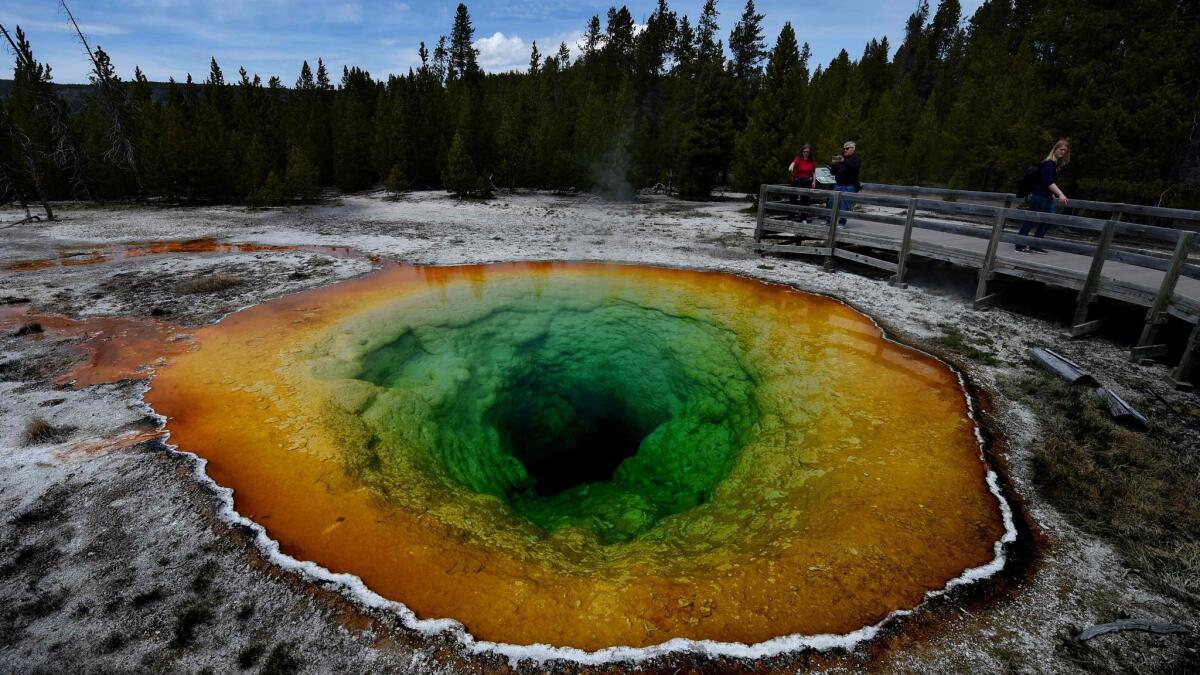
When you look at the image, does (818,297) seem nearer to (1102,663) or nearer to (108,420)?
(1102,663)

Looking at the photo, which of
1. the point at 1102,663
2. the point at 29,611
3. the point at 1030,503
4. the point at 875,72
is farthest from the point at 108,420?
the point at 875,72

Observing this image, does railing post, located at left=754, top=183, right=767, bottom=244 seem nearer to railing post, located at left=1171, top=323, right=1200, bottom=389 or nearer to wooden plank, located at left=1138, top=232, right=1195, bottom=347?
wooden plank, located at left=1138, top=232, right=1195, bottom=347

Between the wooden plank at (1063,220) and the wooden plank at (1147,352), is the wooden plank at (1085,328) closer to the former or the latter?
the wooden plank at (1147,352)

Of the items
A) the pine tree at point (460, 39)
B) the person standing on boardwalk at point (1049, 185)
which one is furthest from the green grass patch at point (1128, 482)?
the pine tree at point (460, 39)

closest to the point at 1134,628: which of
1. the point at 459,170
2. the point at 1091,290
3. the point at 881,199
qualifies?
A: the point at 1091,290

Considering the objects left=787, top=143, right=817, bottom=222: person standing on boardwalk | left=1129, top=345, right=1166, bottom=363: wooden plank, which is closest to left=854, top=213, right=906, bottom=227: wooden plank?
left=787, top=143, right=817, bottom=222: person standing on boardwalk

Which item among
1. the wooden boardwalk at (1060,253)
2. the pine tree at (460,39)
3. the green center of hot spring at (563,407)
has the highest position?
the pine tree at (460,39)
